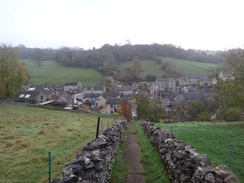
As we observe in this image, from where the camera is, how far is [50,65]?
125 meters

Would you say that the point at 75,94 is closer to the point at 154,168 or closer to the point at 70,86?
the point at 70,86

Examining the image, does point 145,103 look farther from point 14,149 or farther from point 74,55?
point 74,55

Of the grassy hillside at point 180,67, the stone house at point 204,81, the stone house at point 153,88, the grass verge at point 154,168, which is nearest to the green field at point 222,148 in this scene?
the grass verge at point 154,168

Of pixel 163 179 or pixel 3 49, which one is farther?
pixel 3 49

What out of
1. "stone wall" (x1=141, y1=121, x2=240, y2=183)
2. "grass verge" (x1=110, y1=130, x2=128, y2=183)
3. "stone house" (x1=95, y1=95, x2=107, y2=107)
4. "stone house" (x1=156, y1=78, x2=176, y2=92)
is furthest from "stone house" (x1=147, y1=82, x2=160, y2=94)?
"stone wall" (x1=141, y1=121, x2=240, y2=183)

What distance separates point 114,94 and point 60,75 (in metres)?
51.7

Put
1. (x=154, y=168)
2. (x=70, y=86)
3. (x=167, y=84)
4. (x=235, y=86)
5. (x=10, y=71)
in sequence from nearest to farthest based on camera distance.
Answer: (x=154, y=168) → (x=235, y=86) → (x=10, y=71) → (x=70, y=86) → (x=167, y=84)

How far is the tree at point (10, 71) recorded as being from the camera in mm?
41041

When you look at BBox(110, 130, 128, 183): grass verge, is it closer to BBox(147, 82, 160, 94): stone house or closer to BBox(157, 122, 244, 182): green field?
BBox(157, 122, 244, 182): green field

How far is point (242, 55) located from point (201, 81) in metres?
81.7

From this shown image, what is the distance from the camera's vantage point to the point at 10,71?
41.8 m

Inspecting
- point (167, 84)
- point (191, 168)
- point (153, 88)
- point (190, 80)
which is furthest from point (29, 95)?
point (190, 80)

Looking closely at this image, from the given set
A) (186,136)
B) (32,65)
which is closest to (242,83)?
(186,136)

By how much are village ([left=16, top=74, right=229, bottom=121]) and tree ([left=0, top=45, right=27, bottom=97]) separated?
6.30 m
